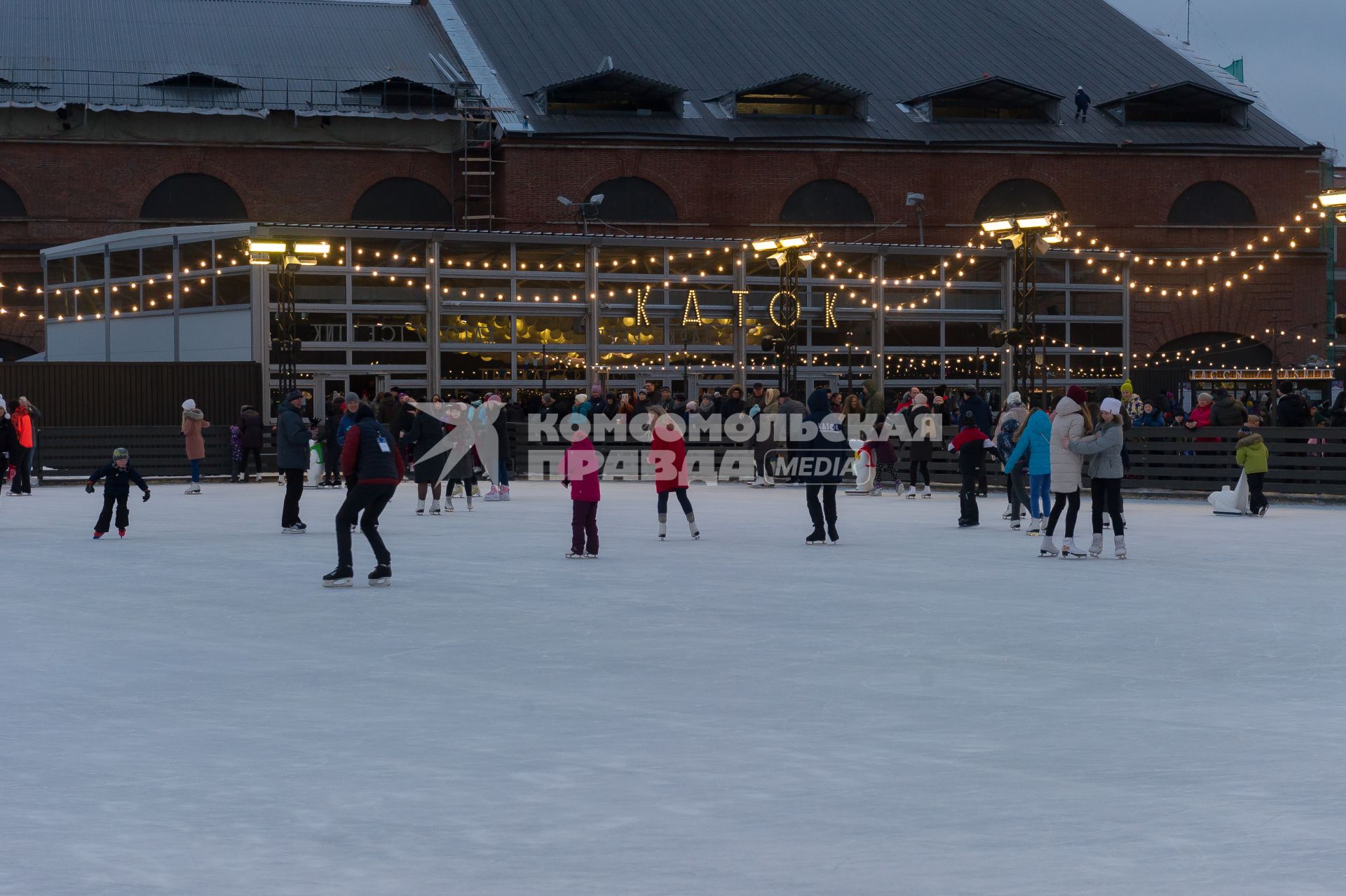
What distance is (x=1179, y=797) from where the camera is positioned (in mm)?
6062

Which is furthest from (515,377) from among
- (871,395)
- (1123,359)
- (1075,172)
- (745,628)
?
(745,628)

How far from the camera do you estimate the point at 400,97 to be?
145ft

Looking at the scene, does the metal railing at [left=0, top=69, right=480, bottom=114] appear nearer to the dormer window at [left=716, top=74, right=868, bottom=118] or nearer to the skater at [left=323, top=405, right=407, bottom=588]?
the dormer window at [left=716, top=74, right=868, bottom=118]

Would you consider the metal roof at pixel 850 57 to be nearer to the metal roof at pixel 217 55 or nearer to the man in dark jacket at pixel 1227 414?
the metal roof at pixel 217 55

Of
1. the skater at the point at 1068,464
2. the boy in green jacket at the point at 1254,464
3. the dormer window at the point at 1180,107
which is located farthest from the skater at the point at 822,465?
the dormer window at the point at 1180,107

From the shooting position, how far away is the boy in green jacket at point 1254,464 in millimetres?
21281

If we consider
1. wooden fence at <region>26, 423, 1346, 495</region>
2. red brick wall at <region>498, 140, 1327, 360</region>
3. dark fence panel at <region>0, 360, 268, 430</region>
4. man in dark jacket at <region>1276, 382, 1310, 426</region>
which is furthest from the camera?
red brick wall at <region>498, 140, 1327, 360</region>

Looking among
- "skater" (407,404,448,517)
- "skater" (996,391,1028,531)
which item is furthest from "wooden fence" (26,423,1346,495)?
"skater" (407,404,448,517)

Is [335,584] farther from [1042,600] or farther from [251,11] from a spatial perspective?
[251,11]

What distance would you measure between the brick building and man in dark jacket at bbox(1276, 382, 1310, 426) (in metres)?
20.6

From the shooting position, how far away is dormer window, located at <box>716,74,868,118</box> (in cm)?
4531

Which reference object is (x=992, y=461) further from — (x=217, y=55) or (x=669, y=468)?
(x=217, y=55)

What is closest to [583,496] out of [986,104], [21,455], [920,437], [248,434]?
[920,437]

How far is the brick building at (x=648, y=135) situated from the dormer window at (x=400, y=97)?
62 millimetres
